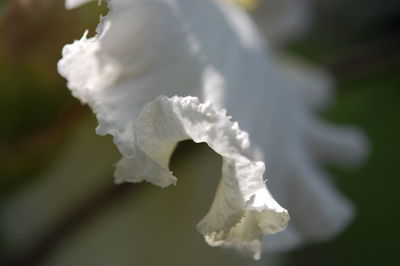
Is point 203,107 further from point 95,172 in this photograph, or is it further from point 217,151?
point 95,172

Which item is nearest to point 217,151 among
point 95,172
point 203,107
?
point 203,107

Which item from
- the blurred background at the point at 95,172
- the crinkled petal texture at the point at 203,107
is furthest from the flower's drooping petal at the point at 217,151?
the blurred background at the point at 95,172

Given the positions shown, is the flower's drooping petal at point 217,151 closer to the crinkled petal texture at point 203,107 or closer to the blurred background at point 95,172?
Result: the crinkled petal texture at point 203,107

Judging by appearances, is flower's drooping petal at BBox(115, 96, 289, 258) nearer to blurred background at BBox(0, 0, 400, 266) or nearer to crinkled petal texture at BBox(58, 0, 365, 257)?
crinkled petal texture at BBox(58, 0, 365, 257)

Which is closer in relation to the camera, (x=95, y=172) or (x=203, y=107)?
(x=203, y=107)

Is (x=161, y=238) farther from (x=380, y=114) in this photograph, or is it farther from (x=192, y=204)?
(x=380, y=114)

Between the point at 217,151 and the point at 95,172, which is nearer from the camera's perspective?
the point at 217,151

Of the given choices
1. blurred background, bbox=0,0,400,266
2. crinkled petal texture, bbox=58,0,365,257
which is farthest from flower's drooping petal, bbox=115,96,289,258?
blurred background, bbox=0,0,400,266

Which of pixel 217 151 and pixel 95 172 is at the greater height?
pixel 95 172
